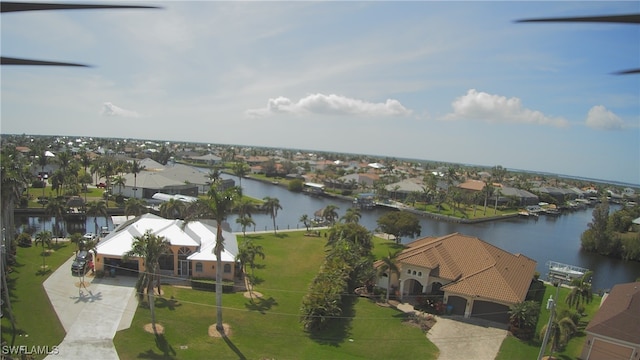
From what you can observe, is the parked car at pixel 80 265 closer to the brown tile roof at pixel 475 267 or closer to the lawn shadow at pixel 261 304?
the lawn shadow at pixel 261 304

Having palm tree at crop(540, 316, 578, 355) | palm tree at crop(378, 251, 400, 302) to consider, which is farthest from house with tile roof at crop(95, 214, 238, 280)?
palm tree at crop(540, 316, 578, 355)

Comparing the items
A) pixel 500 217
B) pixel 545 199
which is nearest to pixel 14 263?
pixel 500 217

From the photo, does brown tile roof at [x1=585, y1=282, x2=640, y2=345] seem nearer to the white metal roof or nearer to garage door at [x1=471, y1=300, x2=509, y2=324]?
garage door at [x1=471, y1=300, x2=509, y2=324]

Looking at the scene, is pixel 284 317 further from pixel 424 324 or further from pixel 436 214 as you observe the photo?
pixel 436 214

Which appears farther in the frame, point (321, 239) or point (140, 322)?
→ point (321, 239)

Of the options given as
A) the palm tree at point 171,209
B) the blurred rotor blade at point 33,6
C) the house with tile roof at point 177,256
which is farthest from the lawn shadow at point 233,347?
the palm tree at point 171,209

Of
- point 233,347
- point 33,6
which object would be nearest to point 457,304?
point 233,347
